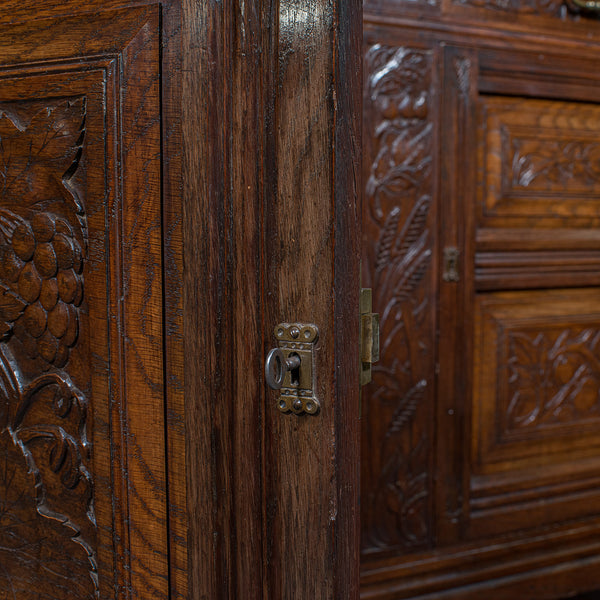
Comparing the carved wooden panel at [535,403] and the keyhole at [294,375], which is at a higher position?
the keyhole at [294,375]

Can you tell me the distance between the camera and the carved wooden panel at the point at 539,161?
1189 millimetres

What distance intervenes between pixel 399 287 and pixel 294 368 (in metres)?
0.67

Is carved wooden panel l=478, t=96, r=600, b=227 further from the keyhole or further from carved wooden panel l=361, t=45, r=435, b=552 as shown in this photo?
the keyhole

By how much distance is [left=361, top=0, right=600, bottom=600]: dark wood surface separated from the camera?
1.11 metres

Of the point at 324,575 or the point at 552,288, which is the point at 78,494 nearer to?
the point at 324,575

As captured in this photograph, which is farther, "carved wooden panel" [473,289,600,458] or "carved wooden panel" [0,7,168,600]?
"carved wooden panel" [473,289,600,458]

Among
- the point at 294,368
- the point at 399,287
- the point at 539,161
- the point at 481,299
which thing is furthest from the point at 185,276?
the point at 539,161

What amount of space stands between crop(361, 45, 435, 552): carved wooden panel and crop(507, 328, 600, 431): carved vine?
20 cm

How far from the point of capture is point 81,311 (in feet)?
1.84

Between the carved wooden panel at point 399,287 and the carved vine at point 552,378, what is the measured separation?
0.20 m

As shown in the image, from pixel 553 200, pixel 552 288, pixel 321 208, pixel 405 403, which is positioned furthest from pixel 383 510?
pixel 321 208

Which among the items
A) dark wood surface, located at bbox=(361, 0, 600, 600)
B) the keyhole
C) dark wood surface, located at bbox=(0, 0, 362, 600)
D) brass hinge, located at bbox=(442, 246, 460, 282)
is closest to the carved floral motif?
dark wood surface, located at bbox=(361, 0, 600, 600)

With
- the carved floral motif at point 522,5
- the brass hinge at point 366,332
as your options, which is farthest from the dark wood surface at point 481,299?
the brass hinge at point 366,332

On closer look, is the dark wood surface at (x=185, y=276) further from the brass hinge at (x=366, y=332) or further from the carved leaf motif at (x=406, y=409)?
the carved leaf motif at (x=406, y=409)
